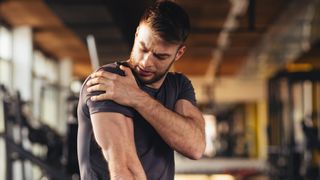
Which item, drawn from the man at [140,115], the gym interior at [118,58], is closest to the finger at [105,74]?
the man at [140,115]

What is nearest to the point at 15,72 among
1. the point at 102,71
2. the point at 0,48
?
the point at 0,48

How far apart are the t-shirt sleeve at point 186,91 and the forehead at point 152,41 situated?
0.76 ft

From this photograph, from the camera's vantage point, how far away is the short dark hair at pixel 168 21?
1758 millimetres

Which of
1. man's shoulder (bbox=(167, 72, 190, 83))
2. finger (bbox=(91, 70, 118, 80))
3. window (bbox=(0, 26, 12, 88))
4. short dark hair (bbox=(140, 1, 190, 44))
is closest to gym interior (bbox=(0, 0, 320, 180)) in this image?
window (bbox=(0, 26, 12, 88))

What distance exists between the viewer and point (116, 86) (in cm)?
179

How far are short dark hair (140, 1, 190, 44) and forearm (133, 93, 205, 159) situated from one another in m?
0.18

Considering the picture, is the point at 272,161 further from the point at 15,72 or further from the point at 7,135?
the point at 7,135

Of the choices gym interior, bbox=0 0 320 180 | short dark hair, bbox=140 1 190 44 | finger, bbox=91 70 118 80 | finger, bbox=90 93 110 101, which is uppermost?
gym interior, bbox=0 0 320 180

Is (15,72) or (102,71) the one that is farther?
(15,72)

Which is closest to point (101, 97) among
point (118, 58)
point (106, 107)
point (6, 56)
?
point (106, 107)

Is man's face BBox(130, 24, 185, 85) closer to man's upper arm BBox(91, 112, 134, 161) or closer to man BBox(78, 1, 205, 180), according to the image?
Result: man BBox(78, 1, 205, 180)

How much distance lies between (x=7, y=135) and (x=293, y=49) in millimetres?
8343

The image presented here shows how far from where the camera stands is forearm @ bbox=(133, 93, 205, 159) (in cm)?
179

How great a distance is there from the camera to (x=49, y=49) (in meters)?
15.1
